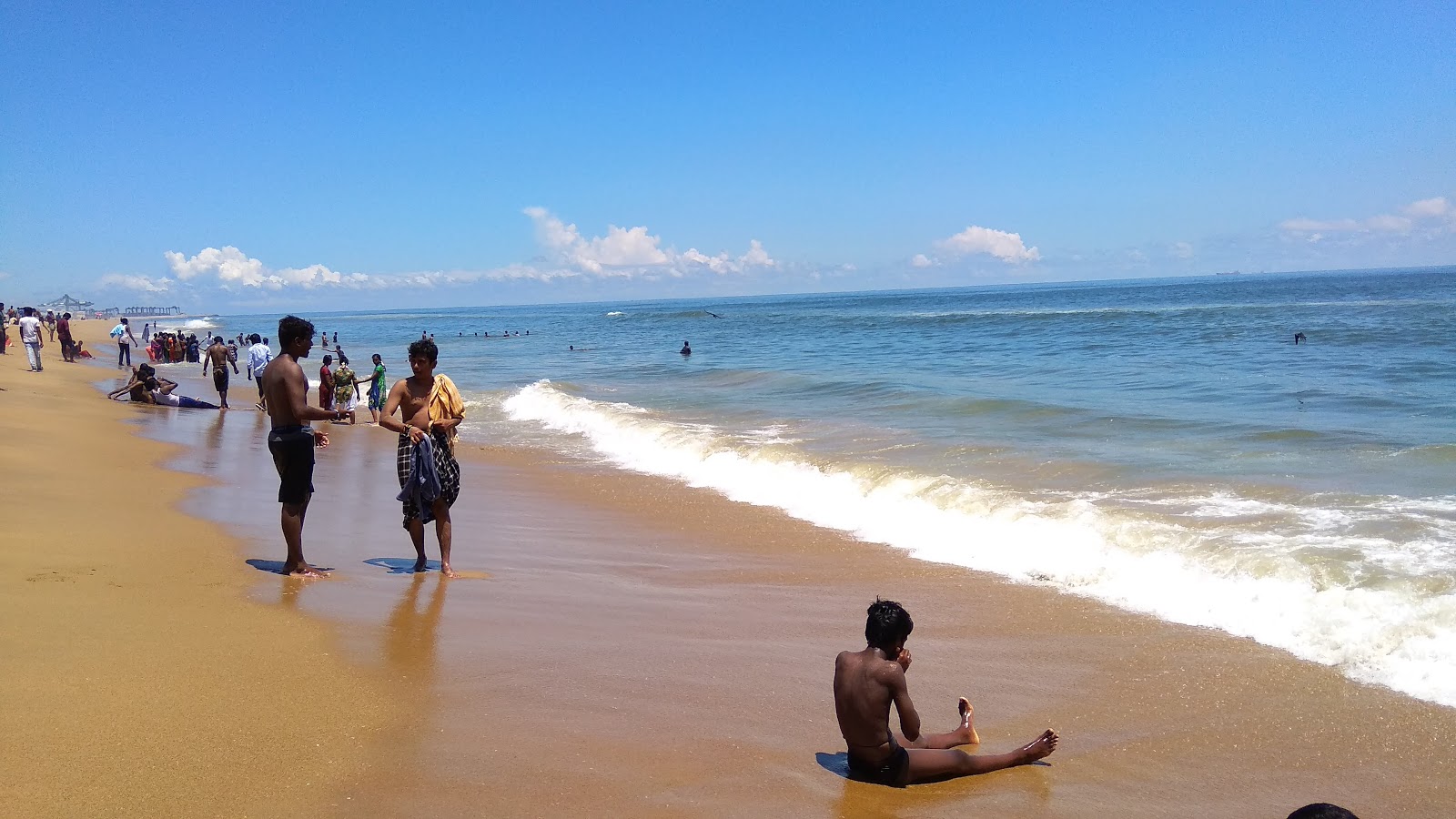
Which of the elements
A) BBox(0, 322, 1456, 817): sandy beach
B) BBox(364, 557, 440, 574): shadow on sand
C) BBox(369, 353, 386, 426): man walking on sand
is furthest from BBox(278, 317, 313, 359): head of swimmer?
BBox(369, 353, 386, 426): man walking on sand

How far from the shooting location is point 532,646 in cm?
530

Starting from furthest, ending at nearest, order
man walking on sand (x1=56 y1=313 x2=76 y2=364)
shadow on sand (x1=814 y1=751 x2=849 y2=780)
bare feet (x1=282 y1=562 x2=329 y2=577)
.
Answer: man walking on sand (x1=56 y1=313 x2=76 y2=364) → bare feet (x1=282 y1=562 x2=329 y2=577) → shadow on sand (x1=814 y1=751 x2=849 y2=780)

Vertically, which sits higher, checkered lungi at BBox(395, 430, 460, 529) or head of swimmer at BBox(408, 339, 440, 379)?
head of swimmer at BBox(408, 339, 440, 379)

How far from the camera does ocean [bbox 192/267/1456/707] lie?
21.0ft

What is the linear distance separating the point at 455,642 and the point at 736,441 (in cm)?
930

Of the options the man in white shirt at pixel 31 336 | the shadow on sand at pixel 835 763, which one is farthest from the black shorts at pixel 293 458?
the man in white shirt at pixel 31 336

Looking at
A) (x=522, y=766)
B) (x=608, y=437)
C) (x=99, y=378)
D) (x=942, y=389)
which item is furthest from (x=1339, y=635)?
(x=99, y=378)

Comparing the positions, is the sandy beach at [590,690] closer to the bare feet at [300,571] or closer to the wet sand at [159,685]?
the wet sand at [159,685]

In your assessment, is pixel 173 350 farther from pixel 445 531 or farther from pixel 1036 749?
pixel 1036 749

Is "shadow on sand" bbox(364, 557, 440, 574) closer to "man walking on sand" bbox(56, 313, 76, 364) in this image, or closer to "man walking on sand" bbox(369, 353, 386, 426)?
"man walking on sand" bbox(369, 353, 386, 426)

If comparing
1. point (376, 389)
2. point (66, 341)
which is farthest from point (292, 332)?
point (66, 341)

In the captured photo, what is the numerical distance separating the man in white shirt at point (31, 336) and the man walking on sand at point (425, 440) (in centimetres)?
2488

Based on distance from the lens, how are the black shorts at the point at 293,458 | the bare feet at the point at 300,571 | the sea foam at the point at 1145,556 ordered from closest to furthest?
the sea foam at the point at 1145,556
the black shorts at the point at 293,458
the bare feet at the point at 300,571

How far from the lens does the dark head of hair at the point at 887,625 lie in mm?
4020
